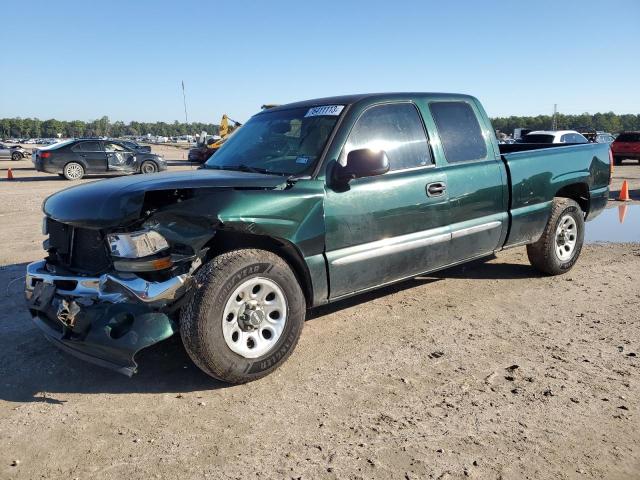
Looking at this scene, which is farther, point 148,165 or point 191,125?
point 191,125

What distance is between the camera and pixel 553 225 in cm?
552

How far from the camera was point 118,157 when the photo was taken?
1891cm

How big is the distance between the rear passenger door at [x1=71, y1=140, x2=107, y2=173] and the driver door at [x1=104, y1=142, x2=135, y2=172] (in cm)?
18

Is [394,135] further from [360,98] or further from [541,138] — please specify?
[541,138]

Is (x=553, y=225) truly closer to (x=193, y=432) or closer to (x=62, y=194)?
(x=193, y=432)

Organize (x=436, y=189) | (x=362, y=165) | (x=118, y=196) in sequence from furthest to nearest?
(x=436, y=189) → (x=362, y=165) → (x=118, y=196)

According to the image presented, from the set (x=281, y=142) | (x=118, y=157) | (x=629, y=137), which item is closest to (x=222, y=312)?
(x=281, y=142)

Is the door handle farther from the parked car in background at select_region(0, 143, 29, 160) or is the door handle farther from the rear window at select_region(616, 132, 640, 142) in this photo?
the parked car in background at select_region(0, 143, 29, 160)

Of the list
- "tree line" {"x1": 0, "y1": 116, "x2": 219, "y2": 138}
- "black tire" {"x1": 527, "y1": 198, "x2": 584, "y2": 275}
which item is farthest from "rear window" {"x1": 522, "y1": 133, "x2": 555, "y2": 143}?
"tree line" {"x1": 0, "y1": 116, "x2": 219, "y2": 138}

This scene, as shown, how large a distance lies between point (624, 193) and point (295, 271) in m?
11.2

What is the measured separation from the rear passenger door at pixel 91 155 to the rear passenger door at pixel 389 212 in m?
16.6

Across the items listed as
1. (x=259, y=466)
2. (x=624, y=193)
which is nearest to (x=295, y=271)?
(x=259, y=466)

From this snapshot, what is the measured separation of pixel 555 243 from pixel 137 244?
447 centimetres

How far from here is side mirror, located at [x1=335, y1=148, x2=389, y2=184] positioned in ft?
12.0
